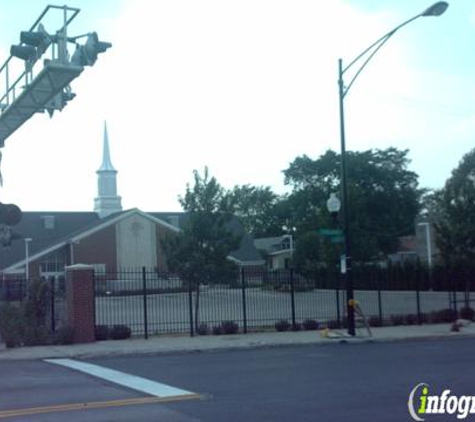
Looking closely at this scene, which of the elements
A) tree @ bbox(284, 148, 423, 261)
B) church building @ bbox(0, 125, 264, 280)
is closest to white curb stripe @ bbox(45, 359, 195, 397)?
church building @ bbox(0, 125, 264, 280)

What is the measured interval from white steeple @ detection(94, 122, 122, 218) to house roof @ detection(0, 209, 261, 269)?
524cm

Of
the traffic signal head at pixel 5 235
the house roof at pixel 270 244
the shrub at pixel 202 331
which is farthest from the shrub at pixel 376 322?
the house roof at pixel 270 244

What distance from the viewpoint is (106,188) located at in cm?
7831

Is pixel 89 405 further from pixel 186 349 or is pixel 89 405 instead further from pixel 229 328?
pixel 229 328

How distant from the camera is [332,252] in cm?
5491

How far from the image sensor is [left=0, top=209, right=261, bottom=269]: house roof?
204 feet

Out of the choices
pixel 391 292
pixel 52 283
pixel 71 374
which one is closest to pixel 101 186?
pixel 391 292

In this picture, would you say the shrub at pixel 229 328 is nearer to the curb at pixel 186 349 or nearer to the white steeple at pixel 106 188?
the curb at pixel 186 349

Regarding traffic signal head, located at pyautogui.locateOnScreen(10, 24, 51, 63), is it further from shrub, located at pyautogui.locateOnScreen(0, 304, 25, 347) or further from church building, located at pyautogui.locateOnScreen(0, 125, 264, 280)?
church building, located at pyautogui.locateOnScreen(0, 125, 264, 280)

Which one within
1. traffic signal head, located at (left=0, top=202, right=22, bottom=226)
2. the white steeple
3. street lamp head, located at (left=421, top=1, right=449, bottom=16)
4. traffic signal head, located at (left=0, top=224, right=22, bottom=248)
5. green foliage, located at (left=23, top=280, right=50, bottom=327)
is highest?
the white steeple

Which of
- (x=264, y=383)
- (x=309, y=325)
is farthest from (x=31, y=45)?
(x=309, y=325)

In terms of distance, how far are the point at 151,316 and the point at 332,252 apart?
76.5ft

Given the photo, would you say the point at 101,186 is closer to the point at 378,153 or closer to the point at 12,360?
the point at 378,153

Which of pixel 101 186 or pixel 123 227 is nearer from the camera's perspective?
pixel 123 227
